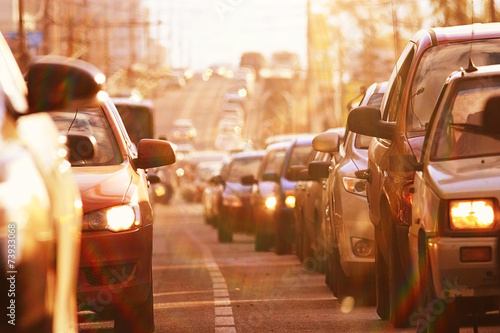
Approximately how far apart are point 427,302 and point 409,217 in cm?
172

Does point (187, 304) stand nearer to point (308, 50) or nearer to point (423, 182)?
point (423, 182)

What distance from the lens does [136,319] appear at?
9617 mm

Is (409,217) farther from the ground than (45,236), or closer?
closer

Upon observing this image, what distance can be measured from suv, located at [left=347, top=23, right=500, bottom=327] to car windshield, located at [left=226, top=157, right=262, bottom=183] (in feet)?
65.2

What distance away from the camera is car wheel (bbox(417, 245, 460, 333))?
7.57 metres

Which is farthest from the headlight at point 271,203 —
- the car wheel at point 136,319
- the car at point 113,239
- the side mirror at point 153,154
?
the car wheel at point 136,319

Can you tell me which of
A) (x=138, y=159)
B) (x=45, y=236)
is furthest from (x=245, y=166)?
(x=45, y=236)

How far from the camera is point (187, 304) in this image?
43.8ft

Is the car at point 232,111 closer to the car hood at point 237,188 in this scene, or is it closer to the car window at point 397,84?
the car hood at point 237,188

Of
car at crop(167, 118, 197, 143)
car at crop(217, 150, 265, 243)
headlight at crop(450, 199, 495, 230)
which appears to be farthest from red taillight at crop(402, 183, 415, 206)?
car at crop(167, 118, 197, 143)

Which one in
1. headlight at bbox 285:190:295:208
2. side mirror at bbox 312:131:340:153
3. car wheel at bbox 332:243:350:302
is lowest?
headlight at bbox 285:190:295:208

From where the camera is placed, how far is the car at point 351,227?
41.1 feet

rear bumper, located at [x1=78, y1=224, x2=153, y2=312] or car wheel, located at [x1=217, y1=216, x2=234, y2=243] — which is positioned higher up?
rear bumper, located at [x1=78, y1=224, x2=153, y2=312]

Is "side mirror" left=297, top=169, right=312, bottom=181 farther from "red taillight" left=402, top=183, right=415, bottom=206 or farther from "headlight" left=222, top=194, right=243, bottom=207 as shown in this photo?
"headlight" left=222, top=194, right=243, bottom=207
